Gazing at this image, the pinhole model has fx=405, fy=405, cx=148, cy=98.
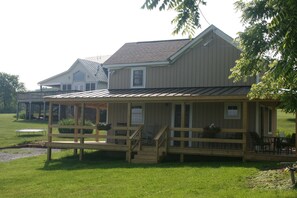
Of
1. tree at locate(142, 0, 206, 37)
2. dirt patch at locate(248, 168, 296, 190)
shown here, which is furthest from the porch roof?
tree at locate(142, 0, 206, 37)

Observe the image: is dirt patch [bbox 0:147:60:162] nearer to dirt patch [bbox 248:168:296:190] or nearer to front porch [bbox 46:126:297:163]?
front porch [bbox 46:126:297:163]

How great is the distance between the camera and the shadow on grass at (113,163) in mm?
15200

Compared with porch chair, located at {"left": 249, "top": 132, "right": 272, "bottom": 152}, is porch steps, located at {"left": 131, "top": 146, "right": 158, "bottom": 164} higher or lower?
lower

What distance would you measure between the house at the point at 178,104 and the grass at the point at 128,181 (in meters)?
2.23

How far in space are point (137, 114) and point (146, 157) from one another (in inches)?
183

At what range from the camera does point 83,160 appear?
64.6ft

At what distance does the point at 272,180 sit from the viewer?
10.8 meters

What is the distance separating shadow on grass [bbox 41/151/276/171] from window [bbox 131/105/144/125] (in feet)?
8.02

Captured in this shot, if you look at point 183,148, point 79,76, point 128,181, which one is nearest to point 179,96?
point 183,148

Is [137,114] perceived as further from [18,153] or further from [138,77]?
[18,153]

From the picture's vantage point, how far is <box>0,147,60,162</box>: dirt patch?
2166 centimetres

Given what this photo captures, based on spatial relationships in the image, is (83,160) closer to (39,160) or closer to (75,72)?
(39,160)

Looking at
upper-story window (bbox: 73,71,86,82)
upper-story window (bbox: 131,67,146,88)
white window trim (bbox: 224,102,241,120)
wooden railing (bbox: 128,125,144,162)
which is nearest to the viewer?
wooden railing (bbox: 128,125,144,162)

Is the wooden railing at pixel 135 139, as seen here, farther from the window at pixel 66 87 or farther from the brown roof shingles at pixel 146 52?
the window at pixel 66 87
